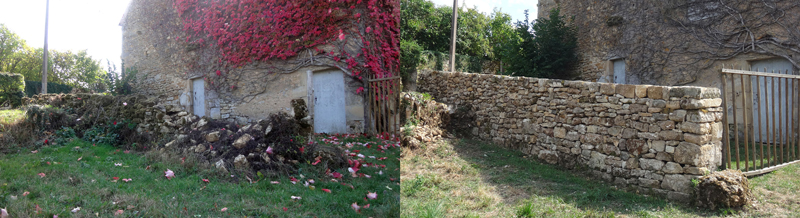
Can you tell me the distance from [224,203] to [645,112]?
5.11m

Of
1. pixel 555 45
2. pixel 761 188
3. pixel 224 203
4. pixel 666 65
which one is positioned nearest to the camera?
pixel 224 203

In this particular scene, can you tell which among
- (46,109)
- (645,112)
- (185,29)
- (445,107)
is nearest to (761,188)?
(645,112)

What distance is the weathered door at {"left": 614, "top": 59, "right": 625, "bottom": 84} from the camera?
35.9 ft

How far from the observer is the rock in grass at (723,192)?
424cm

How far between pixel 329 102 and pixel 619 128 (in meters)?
3.94

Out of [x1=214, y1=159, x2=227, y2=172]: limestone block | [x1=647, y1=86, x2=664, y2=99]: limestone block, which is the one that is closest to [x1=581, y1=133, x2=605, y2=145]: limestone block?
[x1=647, y1=86, x2=664, y2=99]: limestone block

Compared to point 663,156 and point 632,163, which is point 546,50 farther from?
point 663,156

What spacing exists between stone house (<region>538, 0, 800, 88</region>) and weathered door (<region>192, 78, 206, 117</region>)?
33.3 feet

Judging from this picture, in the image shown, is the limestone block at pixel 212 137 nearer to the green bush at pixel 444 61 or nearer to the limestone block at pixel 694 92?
the limestone block at pixel 694 92

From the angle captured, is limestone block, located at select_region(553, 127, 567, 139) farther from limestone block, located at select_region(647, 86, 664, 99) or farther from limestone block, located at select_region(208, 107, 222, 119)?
limestone block, located at select_region(208, 107, 222, 119)

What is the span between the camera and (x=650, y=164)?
5047mm

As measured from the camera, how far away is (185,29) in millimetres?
5426

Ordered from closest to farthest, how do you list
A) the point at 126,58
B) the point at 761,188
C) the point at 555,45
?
the point at 761,188
the point at 126,58
the point at 555,45

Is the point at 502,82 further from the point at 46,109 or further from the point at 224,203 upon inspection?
the point at 46,109
